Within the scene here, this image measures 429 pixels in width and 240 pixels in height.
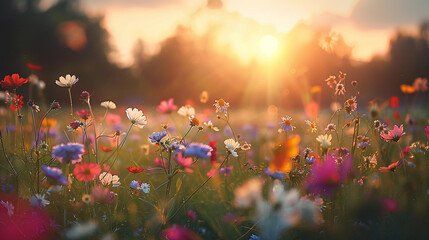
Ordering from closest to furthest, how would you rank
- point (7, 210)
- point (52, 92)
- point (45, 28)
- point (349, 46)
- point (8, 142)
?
point (7, 210), point (8, 142), point (349, 46), point (52, 92), point (45, 28)

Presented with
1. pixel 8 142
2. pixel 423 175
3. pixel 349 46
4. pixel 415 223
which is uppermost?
pixel 349 46

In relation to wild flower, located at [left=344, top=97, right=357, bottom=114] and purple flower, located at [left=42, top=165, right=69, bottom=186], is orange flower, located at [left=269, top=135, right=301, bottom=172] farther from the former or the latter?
purple flower, located at [left=42, top=165, right=69, bottom=186]

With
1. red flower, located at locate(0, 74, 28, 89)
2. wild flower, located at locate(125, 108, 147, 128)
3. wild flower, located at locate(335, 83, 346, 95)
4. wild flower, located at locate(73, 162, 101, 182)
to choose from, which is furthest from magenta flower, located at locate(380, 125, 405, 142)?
red flower, located at locate(0, 74, 28, 89)

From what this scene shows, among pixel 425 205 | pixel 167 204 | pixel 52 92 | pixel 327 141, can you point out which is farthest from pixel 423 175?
pixel 52 92

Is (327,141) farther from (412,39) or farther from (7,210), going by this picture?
(412,39)

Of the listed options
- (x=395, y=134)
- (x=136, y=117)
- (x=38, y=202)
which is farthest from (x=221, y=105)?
(x=38, y=202)

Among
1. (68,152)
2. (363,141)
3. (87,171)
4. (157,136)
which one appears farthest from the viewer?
(363,141)

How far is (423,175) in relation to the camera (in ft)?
4.95

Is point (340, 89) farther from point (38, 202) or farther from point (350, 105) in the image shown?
point (38, 202)

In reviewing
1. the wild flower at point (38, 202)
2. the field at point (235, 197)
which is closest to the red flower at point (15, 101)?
the field at point (235, 197)

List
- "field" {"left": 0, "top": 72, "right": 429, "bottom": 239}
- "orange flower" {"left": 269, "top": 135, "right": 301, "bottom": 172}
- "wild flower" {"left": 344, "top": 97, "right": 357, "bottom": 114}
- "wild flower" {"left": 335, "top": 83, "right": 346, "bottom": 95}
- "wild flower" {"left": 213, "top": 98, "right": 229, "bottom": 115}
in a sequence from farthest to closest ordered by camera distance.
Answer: "wild flower" {"left": 213, "top": 98, "right": 229, "bottom": 115} → "wild flower" {"left": 335, "top": 83, "right": 346, "bottom": 95} → "wild flower" {"left": 344, "top": 97, "right": 357, "bottom": 114} → "orange flower" {"left": 269, "top": 135, "right": 301, "bottom": 172} → "field" {"left": 0, "top": 72, "right": 429, "bottom": 239}

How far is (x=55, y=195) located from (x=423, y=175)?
1.87 meters

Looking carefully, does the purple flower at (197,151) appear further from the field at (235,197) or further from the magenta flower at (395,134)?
the magenta flower at (395,134)

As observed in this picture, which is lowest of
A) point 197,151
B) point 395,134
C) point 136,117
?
point 197,151
